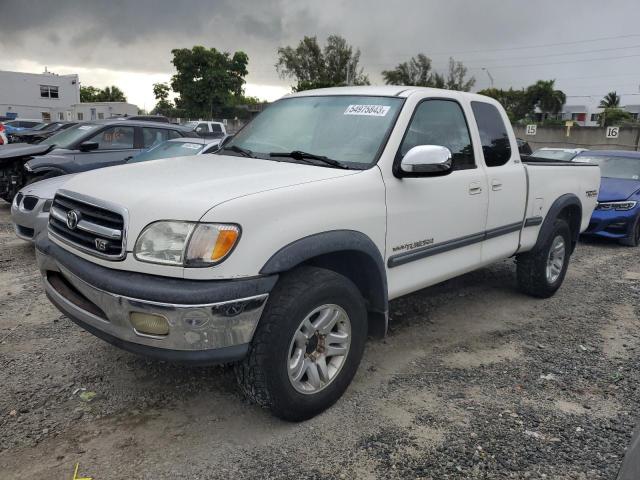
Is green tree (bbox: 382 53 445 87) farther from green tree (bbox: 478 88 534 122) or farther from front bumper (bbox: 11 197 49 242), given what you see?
front bumper (bbox: 11 197 49 242)

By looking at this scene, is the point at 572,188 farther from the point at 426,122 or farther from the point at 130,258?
the point at 130,258

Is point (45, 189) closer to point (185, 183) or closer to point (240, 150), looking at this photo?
point (240, 150)

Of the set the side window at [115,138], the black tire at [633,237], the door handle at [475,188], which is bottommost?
the black tire at [633,237]

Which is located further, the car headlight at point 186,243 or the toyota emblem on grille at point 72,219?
the toyota emblem on grille at point 72,219

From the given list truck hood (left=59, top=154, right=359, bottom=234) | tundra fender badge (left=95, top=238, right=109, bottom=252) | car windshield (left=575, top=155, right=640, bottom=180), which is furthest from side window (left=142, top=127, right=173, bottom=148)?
car windshield (left=575, top=155, right=640, bottom=180)

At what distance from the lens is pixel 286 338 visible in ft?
8.97

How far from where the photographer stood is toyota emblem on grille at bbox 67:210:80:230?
2955 millimetres

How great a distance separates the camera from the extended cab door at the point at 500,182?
4.35 meters

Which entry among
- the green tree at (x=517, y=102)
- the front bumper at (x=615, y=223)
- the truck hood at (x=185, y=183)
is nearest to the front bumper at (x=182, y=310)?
the truck hood at (x=185, y=183)

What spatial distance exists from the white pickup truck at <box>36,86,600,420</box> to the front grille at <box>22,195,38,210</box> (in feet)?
10.5

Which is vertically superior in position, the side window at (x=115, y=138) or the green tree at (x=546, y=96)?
the green tree at (x=546, y=96)

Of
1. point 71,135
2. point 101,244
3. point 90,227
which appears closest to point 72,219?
point 90,227

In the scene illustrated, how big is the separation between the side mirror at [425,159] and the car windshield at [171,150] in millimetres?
4770

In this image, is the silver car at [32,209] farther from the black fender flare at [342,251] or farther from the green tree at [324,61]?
the green tree at [324,61]
